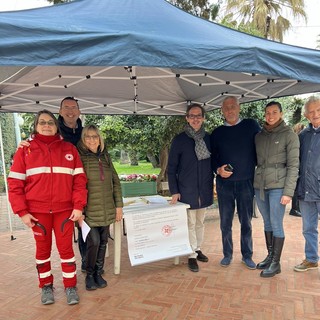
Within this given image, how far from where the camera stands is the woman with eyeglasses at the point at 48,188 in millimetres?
2580

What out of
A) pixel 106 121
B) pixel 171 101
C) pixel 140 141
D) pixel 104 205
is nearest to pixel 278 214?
pixel 104 205

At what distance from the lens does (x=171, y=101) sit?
17.7 feet

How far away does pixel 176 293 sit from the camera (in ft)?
9.96

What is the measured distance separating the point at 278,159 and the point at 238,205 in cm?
69

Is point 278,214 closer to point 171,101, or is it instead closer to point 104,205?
point 104,205

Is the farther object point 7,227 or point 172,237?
point 7,227

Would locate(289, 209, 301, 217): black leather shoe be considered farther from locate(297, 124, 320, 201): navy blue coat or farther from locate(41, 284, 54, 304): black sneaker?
locate(41, 284, 54, 304): black sneaker

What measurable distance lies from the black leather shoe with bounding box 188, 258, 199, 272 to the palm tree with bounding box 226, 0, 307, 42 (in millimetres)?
9050

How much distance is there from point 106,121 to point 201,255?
5.12 meters

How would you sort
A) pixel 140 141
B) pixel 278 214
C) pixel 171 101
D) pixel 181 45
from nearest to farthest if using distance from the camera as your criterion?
pixel 181 45, pixel 278 214, pixel 171 101, pixel 140 141

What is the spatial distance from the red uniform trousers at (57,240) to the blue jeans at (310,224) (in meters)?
2.48

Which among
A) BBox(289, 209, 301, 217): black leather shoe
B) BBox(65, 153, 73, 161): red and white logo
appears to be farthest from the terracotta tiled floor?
BBox(289, 209, 301, 217): black leather shoe

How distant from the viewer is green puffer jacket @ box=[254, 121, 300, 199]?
3.06 m

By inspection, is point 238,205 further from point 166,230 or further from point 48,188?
point 48,188
